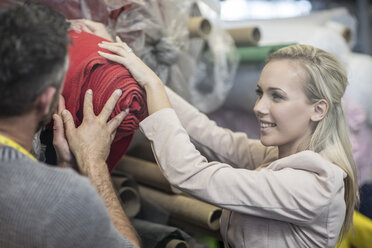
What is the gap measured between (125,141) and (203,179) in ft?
0.75

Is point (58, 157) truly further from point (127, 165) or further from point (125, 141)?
point (127, 165)

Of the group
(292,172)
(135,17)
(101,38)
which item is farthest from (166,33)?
(292,172)

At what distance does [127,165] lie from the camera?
1479 mm

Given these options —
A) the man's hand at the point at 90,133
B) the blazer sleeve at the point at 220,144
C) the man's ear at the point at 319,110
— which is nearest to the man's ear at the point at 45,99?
the man's hand at the point at 90,133

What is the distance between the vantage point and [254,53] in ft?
5.16

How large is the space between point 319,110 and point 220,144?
302mm

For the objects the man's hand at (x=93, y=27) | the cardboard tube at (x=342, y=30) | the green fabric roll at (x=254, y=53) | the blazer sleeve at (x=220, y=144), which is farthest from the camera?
the cardboard tube at (x=342, y=30)

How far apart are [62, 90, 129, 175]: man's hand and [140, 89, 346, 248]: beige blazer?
83 millimetres

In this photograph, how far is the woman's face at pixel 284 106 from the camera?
3.12 ft

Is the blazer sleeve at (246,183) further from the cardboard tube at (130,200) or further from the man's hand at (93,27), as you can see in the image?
the cardboard tube at (130,200)

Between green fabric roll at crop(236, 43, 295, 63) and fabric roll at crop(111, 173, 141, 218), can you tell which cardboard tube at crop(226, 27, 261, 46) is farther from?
fabric roll at crop(111, 173, 141, 218)

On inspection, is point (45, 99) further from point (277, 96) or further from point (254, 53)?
point (254, 53)

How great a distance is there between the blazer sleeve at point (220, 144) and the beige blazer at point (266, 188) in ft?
0.69

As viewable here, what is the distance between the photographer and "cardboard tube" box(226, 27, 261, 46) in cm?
160
